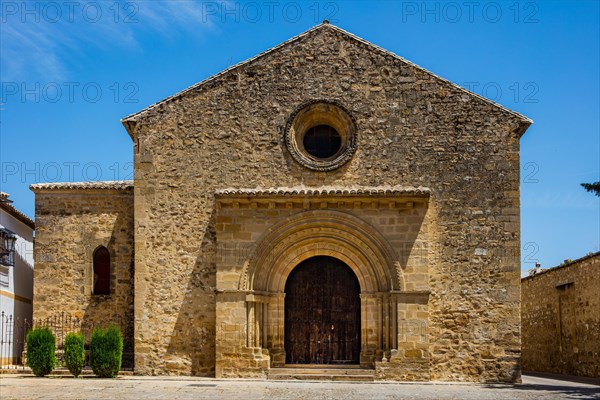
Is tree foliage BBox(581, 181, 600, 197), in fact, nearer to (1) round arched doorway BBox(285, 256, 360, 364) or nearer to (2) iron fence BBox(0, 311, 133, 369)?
(1) round arched doorway BBox(285, 256, 360, 364)

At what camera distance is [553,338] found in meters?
24.5

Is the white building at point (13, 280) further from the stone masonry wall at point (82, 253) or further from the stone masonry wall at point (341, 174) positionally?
the stone masonry wall at point (341, 174)

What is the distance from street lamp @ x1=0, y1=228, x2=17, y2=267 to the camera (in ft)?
74.5

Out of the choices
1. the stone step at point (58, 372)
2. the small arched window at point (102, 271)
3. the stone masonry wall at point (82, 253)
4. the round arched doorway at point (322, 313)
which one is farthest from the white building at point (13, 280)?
the round arched doorway at point (322, 313)

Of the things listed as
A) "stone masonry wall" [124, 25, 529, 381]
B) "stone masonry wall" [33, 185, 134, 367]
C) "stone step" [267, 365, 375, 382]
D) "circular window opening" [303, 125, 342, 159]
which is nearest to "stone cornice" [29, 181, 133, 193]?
"stone masonry wall" [33, 185, 134, 367]

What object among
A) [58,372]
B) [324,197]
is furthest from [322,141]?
[58,372]

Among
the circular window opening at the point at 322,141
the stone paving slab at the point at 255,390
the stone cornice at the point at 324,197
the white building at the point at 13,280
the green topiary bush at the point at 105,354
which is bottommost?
the stone paving slab at the point at 255,390

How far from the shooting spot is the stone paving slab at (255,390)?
1470cm

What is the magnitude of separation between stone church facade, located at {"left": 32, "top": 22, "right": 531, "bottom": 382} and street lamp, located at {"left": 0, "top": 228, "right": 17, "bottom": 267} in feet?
16.9

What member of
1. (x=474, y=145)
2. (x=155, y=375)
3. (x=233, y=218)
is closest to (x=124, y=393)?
(x=155, y=375)

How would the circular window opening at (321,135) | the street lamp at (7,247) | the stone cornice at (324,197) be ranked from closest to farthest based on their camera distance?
the stone cornice at (324,197) → the circular window opening at (321,135) → the street lamp at (7,247)

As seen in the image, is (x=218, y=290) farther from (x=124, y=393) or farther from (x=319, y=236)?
(x=124, y=393)

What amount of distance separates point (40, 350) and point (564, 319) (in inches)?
565

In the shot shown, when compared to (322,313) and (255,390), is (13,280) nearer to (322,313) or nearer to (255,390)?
(322,313)
